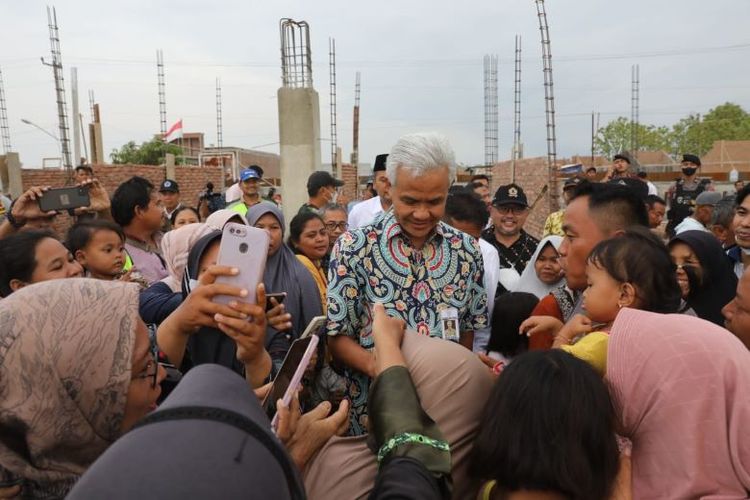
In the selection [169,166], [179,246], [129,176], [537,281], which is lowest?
[537,281]

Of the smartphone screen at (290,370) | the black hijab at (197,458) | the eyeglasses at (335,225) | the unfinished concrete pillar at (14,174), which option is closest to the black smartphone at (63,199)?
the eyeglasses at (335,225)

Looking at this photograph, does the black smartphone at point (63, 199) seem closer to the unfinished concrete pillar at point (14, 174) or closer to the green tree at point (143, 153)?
the unfinished concrete pillar at point (14, 174)

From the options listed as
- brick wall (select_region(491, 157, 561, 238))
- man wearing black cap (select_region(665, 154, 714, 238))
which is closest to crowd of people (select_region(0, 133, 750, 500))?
man wearing black cap (select_region(665, 154, 714, 238))

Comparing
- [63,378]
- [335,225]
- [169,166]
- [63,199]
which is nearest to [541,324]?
[63,378]

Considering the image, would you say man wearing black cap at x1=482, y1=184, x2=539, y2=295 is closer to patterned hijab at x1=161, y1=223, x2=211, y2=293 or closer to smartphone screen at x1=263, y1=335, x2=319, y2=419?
patterned hijab at x1=161, y1=223, x2=211, y2=293

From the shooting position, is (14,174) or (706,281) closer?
(706,281)

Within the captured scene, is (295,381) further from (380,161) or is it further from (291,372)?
(380,161)

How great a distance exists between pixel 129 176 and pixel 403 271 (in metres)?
16.1

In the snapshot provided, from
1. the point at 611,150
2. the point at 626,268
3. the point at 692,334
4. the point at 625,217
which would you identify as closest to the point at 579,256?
the point at 625,217

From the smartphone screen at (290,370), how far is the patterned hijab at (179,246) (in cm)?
148

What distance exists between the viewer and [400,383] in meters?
1.27

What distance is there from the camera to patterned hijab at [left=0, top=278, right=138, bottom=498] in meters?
1.16

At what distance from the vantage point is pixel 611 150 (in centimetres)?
5431

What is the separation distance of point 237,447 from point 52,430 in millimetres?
804
